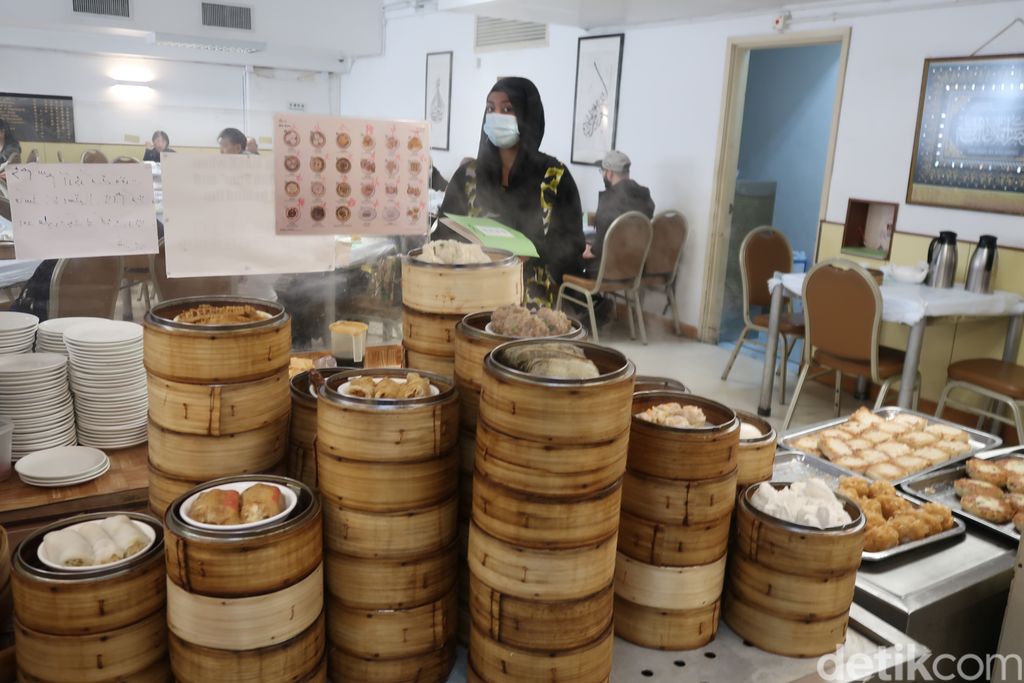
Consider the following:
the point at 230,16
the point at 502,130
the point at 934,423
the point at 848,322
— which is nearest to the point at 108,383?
the point at 502,130

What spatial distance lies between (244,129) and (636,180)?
540 cm

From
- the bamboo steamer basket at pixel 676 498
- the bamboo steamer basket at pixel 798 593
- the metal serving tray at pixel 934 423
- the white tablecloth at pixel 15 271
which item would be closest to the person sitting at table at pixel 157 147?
the white tablecloth at pixel 15 271

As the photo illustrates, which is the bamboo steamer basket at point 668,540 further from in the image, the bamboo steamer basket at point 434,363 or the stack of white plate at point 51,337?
the stack of white plate at point 51,337

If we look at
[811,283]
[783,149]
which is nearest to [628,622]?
[811,283]

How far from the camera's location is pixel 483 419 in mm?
1032

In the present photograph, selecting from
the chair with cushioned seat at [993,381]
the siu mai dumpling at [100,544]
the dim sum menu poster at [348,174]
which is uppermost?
the dim sum menu poster at [348,174]

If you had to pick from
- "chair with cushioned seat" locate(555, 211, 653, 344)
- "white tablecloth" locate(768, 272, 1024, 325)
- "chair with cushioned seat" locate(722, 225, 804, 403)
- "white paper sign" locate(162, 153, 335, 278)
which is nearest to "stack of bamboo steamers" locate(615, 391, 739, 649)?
"white paper sign" locate(162, 153, 335, 278)

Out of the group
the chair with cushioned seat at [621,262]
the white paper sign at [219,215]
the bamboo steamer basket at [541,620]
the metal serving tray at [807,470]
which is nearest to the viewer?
the bamboo steamer basket at [541,620]

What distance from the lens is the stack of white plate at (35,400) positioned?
1.67 m

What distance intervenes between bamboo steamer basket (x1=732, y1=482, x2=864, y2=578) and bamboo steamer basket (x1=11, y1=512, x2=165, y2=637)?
0.90 metres

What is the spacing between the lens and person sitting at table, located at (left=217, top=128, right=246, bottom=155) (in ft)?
5.52

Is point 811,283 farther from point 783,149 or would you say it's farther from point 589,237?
point 783,149

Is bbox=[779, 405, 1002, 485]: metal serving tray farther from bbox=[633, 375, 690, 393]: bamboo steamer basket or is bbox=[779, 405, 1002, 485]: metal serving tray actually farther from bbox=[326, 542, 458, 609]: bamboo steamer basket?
bbox=[326, 542, 458, 609]: bamboo steamer basket

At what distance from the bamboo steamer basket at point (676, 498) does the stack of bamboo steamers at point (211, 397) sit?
567 mm
